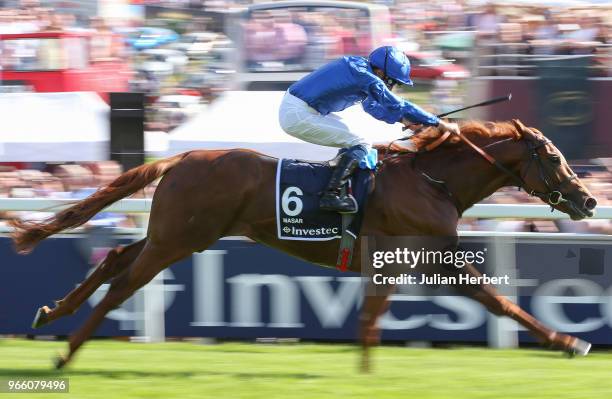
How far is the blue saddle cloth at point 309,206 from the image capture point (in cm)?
622

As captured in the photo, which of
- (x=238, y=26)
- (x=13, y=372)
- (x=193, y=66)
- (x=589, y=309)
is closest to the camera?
(x=13, y=372)

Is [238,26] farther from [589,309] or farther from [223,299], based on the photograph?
[589,309]

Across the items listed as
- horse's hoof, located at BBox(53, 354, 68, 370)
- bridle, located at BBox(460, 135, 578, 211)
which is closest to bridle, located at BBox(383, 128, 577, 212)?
bridle, located at BBox(460, 135, 578, 211)

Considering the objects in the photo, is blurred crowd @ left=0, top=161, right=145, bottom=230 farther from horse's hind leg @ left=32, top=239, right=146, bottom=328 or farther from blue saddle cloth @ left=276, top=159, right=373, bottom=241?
blue saddle cloth @ left=276, top=159, right=373, bottom=241

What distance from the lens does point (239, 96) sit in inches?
406

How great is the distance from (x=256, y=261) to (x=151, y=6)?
710 cm

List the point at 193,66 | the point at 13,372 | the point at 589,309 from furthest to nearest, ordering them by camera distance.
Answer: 1. the point at 193,66
2. the point at 589,309
3. the point at 13,372

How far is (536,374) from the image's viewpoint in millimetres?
6059

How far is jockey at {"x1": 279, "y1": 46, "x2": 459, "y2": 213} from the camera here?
6.05 meters

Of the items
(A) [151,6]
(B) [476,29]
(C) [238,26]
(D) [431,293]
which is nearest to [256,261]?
(D) [431,293]

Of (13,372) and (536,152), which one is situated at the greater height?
(536,152)

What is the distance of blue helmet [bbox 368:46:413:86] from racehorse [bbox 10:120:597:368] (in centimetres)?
44

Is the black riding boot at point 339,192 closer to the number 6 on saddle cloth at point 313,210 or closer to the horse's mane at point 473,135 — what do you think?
the number 6 on saddle cloth at point 313,210

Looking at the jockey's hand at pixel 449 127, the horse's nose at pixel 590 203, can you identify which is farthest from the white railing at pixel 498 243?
the jockey's hand at pixel 449 127
